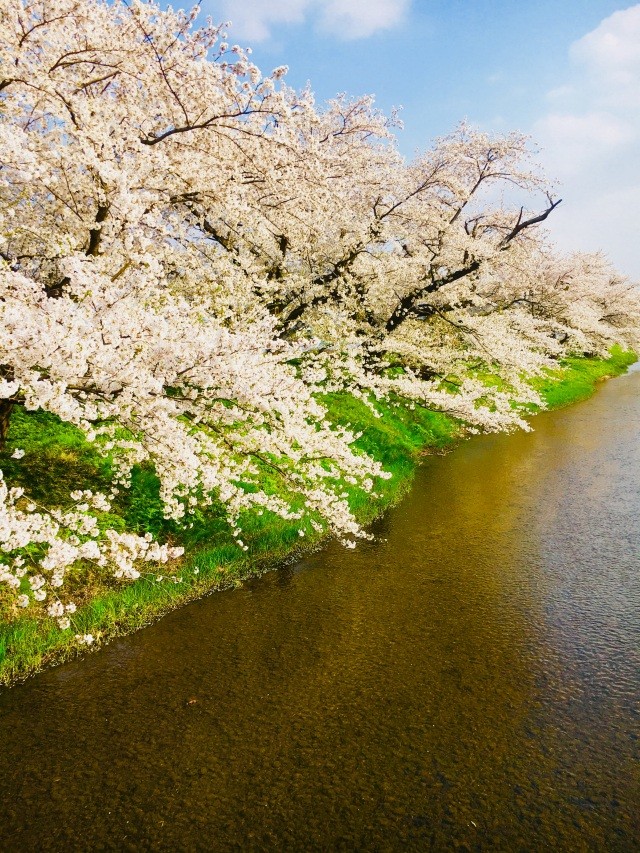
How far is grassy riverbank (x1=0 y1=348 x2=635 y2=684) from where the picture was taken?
6961mm

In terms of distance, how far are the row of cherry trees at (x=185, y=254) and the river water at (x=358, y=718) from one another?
1.48 metres

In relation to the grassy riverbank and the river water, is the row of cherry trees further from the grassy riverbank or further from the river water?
the river water

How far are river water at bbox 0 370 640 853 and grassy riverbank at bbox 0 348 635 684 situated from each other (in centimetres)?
39

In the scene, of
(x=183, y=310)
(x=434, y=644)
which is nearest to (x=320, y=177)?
(x=183, y=310)

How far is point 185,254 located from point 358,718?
33.4 feet

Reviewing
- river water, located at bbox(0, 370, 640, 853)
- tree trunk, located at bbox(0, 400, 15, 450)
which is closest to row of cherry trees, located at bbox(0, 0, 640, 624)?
tree trunk, located at bbox(0, 400, 15, 450)

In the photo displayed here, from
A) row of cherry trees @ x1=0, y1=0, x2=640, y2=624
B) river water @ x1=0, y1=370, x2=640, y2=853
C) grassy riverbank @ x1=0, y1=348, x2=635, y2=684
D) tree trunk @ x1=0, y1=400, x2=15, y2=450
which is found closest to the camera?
river water @ x1=0, y1=370, x2=640, y2=853

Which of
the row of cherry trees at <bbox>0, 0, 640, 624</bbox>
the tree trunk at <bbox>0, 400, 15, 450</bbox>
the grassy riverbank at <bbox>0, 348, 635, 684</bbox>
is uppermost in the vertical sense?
the row of cherry trees at <bbox>0, 0, 640, 624</bbox>

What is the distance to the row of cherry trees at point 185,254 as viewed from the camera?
5.49 m

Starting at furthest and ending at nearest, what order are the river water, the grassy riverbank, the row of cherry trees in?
the grassy riverbank, the row of cherry trees, the river water

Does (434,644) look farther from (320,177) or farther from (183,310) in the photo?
(320,177)

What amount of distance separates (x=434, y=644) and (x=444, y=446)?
12579 millimetres

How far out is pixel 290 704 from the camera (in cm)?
595

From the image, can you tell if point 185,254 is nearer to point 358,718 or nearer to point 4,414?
point 4,414
